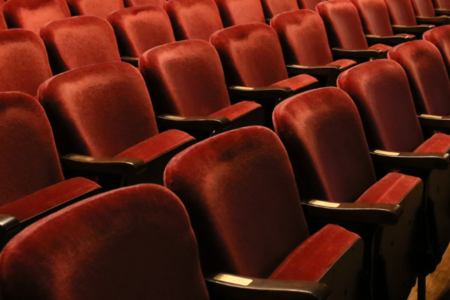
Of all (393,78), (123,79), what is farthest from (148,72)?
(393,78)

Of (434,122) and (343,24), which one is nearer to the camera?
(434,122)

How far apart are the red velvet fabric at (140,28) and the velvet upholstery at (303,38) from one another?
0.10m

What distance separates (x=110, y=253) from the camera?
143 mm

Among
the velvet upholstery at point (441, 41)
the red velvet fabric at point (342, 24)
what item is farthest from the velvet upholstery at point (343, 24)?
the velvet upholstery at point (441, 41)

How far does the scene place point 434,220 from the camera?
0.27 meters

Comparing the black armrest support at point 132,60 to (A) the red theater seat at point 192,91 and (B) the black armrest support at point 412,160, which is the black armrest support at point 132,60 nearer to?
(A) the red theater seat at point 192,91

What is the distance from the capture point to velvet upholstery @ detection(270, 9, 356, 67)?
1.50 feet

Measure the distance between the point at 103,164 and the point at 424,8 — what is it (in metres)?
0.66

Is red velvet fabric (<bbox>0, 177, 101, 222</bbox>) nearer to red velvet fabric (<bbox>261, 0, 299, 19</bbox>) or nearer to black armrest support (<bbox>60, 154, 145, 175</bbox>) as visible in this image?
black armrest support (<bbox>60, 154, 145, 175</bbox>)

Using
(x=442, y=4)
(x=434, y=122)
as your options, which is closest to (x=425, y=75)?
(x=434, y=122)

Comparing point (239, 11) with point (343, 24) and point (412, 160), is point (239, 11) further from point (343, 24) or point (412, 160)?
point (412, 160)

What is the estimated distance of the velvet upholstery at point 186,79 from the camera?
1.09ft

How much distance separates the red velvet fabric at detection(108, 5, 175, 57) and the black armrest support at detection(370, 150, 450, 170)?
0.24 meters

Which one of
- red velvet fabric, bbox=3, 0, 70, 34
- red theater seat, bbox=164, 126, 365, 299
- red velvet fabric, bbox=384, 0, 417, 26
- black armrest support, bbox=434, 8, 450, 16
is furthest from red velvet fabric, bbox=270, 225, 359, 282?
black armrest support, bbox=434, 8, 450, 16
